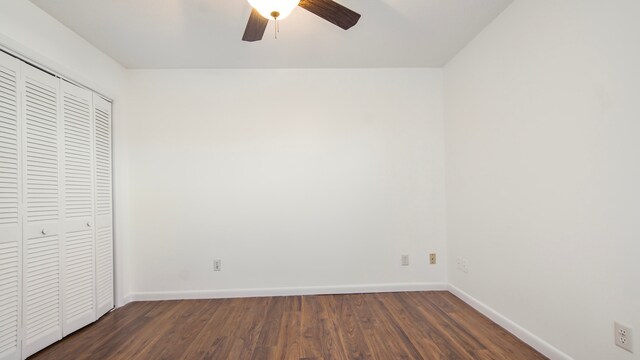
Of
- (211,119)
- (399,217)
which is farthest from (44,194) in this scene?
(399,217)

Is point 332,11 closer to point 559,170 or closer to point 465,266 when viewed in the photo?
point 559,170

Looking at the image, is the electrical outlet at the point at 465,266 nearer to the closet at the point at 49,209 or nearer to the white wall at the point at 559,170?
the white wall at the point at 559,170

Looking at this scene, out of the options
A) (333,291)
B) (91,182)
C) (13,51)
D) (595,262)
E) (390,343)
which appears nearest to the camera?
(595,262)

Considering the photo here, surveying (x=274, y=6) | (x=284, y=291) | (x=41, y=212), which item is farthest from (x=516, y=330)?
(x=41, y=212)

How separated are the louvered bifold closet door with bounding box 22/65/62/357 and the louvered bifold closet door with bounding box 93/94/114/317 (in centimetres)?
37

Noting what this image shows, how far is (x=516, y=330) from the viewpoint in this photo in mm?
2041

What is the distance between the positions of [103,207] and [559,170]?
11.3ft

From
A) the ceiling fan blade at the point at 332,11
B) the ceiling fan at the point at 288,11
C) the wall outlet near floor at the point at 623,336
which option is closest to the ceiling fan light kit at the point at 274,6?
the ceiling fan at the point at 288,11

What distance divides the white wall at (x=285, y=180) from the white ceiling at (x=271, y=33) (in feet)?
0.68

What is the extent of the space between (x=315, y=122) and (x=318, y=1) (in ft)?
5.05

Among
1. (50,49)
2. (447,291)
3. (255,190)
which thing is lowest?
(447,291)

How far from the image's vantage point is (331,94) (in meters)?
3.07

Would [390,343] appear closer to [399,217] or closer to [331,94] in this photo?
[399,217]

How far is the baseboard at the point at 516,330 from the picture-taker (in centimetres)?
175
